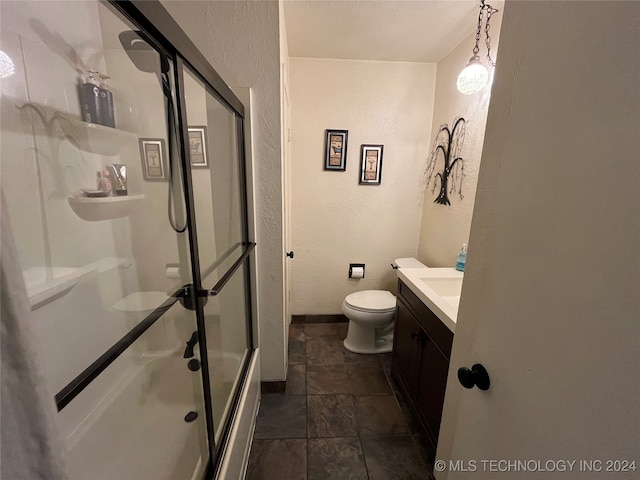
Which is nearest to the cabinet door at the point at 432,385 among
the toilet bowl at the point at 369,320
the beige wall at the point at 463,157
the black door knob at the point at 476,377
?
the black door knob at the point at 476,377

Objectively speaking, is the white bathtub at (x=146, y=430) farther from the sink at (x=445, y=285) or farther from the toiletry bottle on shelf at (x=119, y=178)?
the sink at (x=445, y=285)

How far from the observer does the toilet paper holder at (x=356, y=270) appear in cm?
261

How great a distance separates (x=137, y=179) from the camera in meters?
1.22

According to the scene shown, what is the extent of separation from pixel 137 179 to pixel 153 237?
28 cm

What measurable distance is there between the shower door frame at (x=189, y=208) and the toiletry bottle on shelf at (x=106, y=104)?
1.58 ft

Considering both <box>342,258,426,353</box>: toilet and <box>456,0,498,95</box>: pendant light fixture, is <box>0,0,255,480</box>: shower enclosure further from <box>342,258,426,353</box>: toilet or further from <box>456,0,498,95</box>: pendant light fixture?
<box>456,0,498,95</box>: pendant light fixture

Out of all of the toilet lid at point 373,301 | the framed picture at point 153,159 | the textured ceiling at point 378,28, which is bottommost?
the toilet lid at point 373,301

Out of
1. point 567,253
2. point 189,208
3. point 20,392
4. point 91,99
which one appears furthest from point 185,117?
point 567,253

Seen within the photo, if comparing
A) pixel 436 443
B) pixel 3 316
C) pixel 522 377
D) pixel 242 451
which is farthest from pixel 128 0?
pixel 436 443

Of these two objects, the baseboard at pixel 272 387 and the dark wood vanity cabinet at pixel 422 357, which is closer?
the dark wood vanity cabinet at pixel 422 357

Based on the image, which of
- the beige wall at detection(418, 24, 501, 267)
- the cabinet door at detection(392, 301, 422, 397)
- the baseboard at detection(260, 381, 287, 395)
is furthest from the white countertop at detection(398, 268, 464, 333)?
the baseboard at detection(260, 381, 287, 395)

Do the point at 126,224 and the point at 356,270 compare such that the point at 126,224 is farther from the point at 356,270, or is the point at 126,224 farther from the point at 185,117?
the point at 356,270

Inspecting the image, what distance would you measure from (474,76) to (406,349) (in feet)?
5.58

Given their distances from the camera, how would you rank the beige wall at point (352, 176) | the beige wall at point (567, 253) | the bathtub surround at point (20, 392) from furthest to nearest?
1. the beige wall at point (352, 176)
2. the beige wall at point (567, 253)
3. the bathtub surround at point (20, 392)
